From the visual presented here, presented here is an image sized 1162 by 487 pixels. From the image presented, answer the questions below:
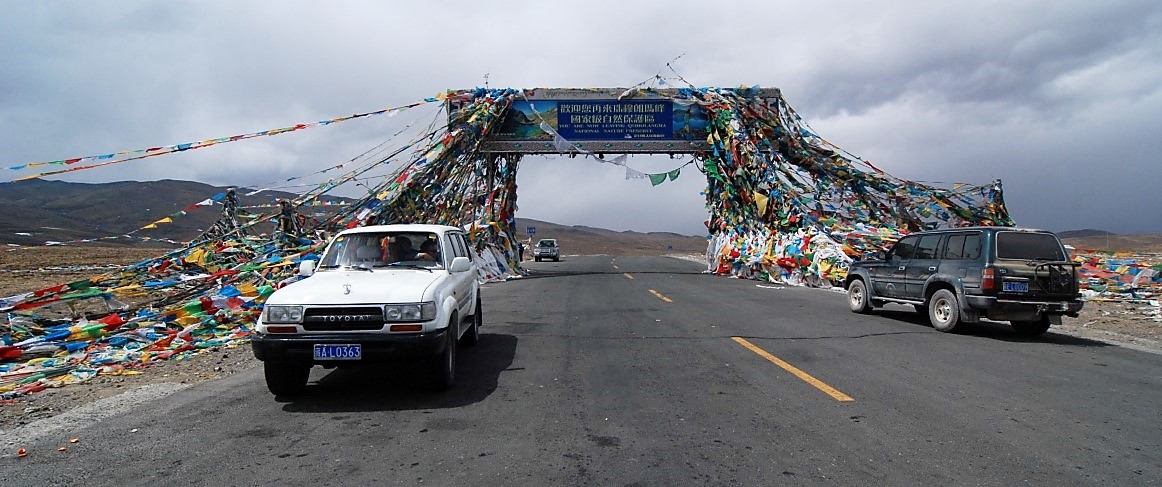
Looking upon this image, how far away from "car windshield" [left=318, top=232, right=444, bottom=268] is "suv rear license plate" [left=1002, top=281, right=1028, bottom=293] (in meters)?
8.10

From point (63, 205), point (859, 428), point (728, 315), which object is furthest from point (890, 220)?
point (63, 205)

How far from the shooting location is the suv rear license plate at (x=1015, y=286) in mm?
9781

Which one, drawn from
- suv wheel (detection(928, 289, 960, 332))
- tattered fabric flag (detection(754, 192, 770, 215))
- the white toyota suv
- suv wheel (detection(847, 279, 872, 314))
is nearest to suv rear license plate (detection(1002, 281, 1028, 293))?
suv wheel (detection(928, 289, 960, 332))

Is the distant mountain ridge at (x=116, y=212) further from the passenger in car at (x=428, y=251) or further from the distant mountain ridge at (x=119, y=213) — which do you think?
the passenger in car at (x=428, y=251)

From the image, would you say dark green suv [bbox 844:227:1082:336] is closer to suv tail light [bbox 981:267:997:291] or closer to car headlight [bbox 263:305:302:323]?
suv tail light [bbox 981:267:997:291]

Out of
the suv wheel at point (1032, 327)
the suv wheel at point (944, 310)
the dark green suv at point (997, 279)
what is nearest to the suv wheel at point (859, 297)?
the dark green suv at point (997, 279)

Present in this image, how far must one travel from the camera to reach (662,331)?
10.6 m

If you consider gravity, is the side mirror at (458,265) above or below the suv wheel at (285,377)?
above

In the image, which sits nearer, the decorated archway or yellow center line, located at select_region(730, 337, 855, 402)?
yellow center line, located at select_region(730, 337, 855, 402)

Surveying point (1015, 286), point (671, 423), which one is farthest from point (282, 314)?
point (1015, 286)

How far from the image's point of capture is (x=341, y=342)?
6016 millimetres

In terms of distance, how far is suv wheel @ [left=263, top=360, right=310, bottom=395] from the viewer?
6.23m

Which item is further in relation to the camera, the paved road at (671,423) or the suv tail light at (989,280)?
the suv tail light at (989,280)

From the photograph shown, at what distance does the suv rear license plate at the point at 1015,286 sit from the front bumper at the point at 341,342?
8.46m
